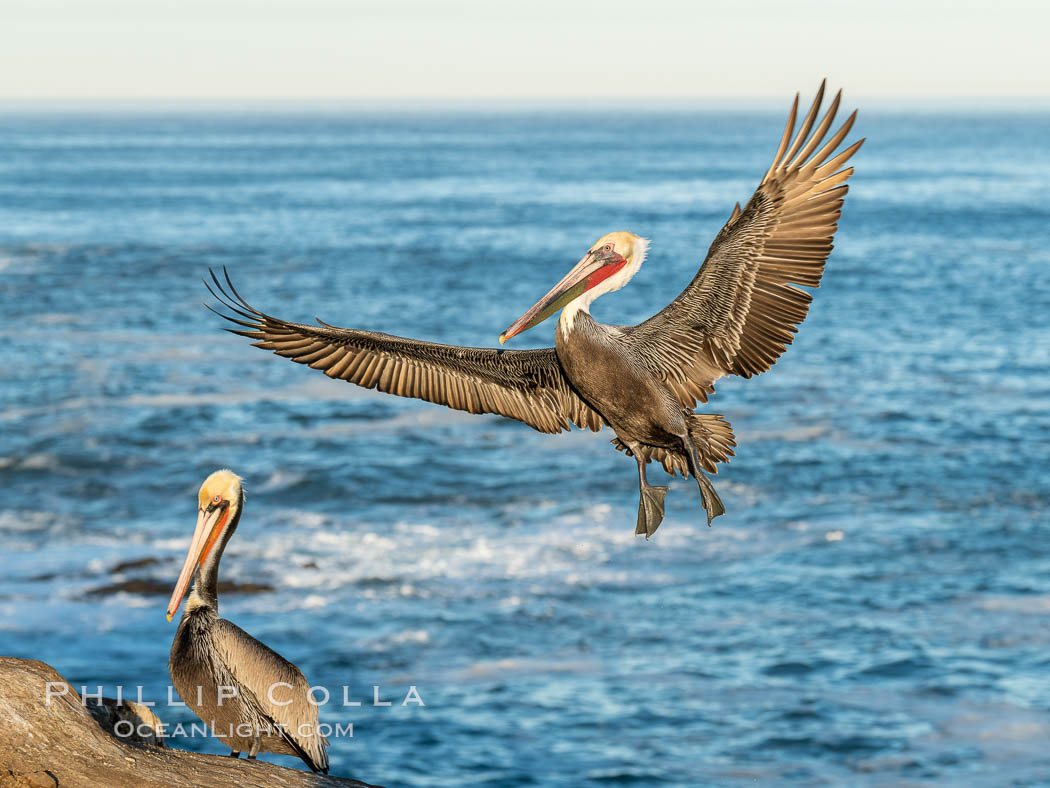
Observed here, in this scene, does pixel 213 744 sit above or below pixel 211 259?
below

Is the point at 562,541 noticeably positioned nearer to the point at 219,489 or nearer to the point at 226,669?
the point at 226,669

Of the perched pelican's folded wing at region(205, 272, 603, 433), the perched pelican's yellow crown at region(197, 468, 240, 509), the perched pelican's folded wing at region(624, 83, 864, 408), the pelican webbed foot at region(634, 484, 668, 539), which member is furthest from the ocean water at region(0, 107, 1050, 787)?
the perched pelican's folded wing at region(624, 83, 864, 408)

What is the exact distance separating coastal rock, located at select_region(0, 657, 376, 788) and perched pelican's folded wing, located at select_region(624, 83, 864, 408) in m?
4.11

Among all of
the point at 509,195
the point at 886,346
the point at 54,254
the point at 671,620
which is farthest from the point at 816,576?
the point at 509,195

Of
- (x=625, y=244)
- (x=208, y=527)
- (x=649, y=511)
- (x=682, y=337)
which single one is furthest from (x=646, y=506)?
(x=208, y=527)

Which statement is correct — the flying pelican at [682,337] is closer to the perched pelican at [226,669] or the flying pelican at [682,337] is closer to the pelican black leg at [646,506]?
the pelican black leg at [646,506]

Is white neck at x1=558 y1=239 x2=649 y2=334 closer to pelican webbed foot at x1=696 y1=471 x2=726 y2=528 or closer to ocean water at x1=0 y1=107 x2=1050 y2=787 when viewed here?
pelican webbed foot at x1=696 y1=471 x2=726 y2=528

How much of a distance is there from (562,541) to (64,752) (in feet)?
91.9

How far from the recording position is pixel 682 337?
21.1 feet

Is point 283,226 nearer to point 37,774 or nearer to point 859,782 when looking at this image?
point 859,782

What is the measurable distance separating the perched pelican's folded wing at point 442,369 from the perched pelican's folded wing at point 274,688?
7.29ft

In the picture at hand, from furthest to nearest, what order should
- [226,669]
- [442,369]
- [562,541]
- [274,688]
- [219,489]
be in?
[562,541] → [274,688] → [226,669] → [219,489] → [442,369]

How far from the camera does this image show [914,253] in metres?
84.1

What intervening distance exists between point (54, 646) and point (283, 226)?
7393cm
